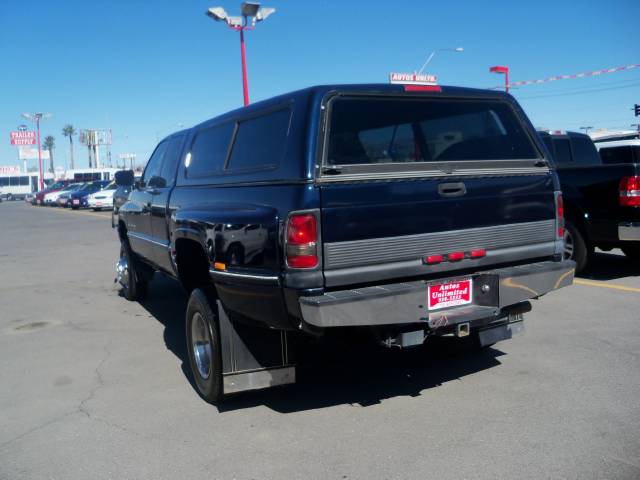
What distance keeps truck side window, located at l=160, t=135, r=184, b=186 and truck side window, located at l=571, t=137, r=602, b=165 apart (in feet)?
21.1

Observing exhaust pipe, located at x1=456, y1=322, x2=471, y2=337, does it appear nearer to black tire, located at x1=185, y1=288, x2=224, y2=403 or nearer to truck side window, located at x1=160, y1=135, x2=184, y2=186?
black tire, located at x1=185, y1=288, x2=224, y2=403

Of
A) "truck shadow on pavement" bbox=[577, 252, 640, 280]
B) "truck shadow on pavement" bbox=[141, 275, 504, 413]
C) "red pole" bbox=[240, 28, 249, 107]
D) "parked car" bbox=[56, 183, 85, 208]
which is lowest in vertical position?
"truck shadow on pavement" bbox=[141, 275, 504, 413]

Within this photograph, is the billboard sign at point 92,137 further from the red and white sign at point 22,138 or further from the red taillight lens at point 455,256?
the red taillight lens at point 455,256

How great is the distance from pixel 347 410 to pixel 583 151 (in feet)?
23.7

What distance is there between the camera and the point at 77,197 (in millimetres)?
38375

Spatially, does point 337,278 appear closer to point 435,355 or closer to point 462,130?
point 462,130

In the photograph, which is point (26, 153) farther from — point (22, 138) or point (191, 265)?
point (191, 265)

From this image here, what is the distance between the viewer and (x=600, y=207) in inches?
292

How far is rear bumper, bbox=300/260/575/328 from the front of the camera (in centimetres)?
328

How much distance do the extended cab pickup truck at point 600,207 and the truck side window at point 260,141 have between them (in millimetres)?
4574

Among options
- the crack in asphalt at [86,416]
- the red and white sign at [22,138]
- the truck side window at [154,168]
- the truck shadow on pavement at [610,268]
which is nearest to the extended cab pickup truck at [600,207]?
the truck shadow on pavement at [610,268]

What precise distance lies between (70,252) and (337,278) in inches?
466

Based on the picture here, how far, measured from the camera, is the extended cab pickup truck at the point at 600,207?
7109mm

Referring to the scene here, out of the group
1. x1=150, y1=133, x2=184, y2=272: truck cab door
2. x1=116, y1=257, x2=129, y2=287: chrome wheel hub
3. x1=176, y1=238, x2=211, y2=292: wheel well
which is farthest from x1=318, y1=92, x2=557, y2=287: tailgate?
x1=116, y1=257, x2=129, y2=287: chrome wheel hub
